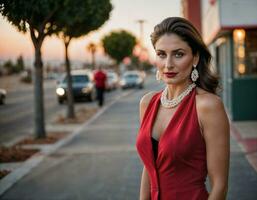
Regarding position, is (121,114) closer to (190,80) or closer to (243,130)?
(243,130)

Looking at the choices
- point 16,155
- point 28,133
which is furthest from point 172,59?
point 28,133

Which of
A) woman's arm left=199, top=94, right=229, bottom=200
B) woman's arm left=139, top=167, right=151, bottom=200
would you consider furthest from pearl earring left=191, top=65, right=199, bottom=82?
woman's arm left=139, top=167, right=151, bottom=200

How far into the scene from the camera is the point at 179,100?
7.97ft

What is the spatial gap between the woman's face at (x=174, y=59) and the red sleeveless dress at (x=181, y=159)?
0.37ft

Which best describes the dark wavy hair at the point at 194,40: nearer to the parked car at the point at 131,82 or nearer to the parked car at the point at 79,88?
the parked car at the point at 79,88

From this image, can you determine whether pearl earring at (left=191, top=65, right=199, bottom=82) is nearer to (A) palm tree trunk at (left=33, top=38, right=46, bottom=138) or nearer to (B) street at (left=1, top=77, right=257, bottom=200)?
(B) street at (left=1, top=77, right=257, bottom=200)

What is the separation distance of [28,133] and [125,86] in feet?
88.2

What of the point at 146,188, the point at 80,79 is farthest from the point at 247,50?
the point at 80,79

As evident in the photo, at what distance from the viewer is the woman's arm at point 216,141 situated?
85.4 inches

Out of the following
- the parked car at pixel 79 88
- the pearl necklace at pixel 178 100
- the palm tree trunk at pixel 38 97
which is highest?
the pearl necklace at pixel 178 100

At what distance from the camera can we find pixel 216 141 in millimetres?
2170

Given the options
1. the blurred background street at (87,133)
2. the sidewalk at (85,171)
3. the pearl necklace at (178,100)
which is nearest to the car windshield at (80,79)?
the blurred background street at (87,133)

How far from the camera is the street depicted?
637 centimetres

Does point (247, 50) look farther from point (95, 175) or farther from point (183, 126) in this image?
point (183, 126)
